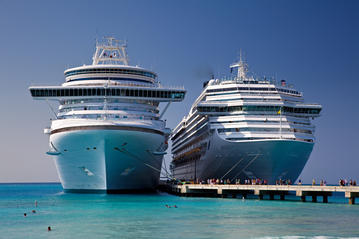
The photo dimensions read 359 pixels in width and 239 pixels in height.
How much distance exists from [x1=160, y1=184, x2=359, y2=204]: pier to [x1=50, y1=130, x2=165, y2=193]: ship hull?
18.1 feet

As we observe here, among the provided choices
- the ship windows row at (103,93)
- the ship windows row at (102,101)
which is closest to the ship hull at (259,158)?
the ship windows row at (103,93)

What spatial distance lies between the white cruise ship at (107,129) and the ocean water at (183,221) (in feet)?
21.6

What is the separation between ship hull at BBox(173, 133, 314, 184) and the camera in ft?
187

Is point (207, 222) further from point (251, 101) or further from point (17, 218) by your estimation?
point (251, 101)

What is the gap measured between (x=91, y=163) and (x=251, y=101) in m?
20.1

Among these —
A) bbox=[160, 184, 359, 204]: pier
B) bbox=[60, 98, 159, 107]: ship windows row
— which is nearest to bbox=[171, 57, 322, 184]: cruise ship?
bbox=[160, 184, 359, 204]: pier

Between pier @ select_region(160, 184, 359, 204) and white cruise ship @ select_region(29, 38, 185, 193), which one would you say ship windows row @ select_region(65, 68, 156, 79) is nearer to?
white cruise ship @ select_region(29, 38, 185, 193)

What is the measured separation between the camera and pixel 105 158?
53.8m

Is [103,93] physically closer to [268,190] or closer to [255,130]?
[255,130]

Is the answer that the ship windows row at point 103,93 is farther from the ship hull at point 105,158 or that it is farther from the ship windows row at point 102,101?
the ship hull at point 105,158

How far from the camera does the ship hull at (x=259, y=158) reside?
5703cm

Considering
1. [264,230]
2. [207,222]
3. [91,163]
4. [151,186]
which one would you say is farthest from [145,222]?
[151,186]

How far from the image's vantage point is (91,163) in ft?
180

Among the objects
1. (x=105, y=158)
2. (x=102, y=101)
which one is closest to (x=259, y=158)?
(x=105, y=158)
